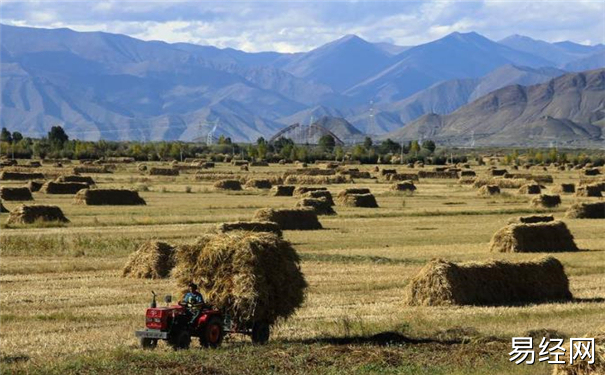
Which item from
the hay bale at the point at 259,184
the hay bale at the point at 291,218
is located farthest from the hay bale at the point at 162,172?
the hay bale at the point at 291,218

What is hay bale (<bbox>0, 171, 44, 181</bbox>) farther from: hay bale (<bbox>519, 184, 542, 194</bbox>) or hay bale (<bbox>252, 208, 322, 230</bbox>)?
hay bale (<bbox>252, 208, 322, 230</bbox>)

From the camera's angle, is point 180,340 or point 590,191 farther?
point 590,191

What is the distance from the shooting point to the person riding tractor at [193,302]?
17594 mm

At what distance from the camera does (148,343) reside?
57.6 ft

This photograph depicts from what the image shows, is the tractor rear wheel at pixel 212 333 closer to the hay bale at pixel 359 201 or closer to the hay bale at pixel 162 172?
the hay bale at pixel 359 201

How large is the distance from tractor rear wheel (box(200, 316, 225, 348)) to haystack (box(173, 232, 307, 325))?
39 centimetres

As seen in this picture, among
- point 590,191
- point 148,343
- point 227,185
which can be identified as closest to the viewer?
point 148,343

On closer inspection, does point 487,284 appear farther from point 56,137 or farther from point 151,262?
point 56,137

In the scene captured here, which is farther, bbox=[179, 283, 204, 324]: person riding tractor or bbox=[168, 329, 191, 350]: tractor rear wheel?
bbox=[179, 283, 204, 324]: person riding tractor

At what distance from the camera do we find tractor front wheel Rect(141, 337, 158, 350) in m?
17.5

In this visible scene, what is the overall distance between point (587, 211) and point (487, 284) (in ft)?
100

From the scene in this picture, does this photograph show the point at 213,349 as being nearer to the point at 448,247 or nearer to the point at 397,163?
the point at 448,247
